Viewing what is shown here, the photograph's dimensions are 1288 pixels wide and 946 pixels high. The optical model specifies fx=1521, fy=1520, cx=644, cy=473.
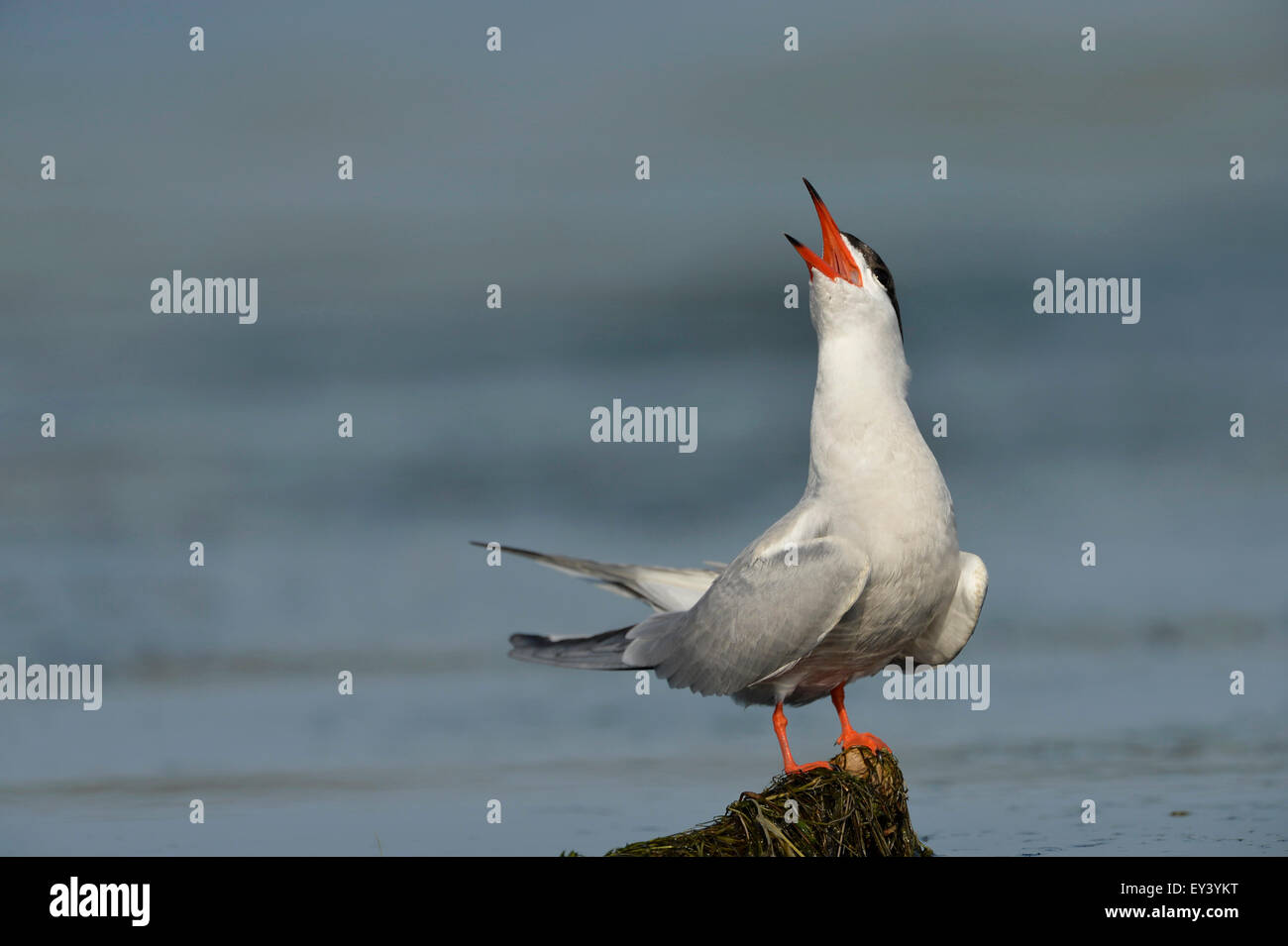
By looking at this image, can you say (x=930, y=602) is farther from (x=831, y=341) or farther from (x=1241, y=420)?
(x=1241, y=420)

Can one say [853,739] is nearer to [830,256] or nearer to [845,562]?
[845,562]

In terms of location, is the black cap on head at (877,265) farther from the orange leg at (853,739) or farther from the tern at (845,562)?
the orange leg at (853,739)

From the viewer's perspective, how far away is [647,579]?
32.9 ft

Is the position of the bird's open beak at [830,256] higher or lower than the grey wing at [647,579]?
higher

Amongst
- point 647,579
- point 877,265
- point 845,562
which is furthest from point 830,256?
point 647,579

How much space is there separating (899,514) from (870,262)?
1577mm

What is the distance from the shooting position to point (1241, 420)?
42.9ft

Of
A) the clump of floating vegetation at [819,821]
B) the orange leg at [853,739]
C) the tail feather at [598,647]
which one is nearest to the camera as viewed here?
the clump of floating vegetation at [819,821]

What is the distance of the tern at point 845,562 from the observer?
8.31 meters

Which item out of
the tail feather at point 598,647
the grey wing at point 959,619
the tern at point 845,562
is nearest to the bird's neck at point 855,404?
the tern at point 845,562

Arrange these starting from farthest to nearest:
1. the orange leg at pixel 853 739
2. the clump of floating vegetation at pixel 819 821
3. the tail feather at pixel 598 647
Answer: the tail feather at pixel 598 647
the orange leg at pixel 853 739
the clump of floating vegetation at pixel 819 821

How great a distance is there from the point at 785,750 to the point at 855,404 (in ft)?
6.46

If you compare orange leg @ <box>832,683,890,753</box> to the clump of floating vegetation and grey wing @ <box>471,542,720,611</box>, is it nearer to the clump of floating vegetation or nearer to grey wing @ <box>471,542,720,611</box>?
the clump of floating vegetation

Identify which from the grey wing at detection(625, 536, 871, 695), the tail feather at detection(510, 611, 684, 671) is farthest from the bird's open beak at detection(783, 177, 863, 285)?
the tail feather at detection(510, 611, 684, 671)
